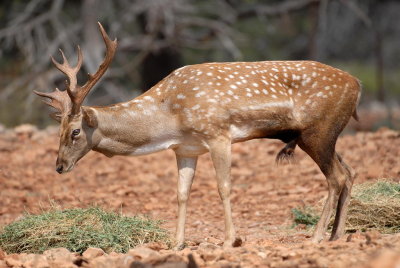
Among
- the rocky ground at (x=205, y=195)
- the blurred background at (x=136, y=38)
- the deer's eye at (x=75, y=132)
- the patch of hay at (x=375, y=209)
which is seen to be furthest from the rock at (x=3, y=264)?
the blurred background at (x=136, y=38)

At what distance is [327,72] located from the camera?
23.6 feet

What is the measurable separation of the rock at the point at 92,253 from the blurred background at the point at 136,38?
9.18 metres

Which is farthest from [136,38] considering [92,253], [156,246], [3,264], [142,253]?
[142,253]

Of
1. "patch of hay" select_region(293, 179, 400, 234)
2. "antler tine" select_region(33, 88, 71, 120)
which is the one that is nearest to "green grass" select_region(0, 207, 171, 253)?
"antler tine" select_region(33, 88, 71, 120)

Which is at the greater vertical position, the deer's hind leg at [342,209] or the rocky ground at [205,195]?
the deer's hind leg at [342,209]

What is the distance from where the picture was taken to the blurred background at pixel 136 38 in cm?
1645

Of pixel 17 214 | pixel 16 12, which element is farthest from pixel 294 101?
pixel 16 12

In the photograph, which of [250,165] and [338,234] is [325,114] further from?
[250,165]

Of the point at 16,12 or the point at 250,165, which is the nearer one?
the point at 250,165

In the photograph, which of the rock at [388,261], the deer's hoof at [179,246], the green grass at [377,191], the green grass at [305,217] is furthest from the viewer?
the green grass at [305,217]

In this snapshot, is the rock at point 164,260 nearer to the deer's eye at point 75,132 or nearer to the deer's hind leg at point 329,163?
the deer's eye at point 75,132

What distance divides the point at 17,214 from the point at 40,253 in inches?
109

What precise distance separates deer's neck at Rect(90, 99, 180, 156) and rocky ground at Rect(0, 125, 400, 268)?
861 mm

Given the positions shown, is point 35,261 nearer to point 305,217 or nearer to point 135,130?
point 135,130
